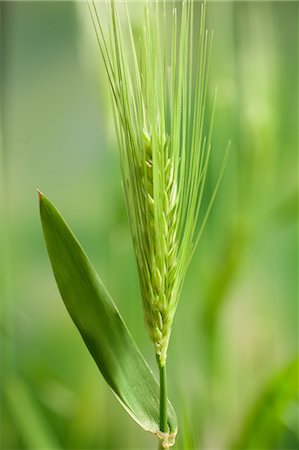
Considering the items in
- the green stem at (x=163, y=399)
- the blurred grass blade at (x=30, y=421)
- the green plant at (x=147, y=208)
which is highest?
the green plant at (x=147, y=208)

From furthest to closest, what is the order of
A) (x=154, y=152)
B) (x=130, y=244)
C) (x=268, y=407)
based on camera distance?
1. (x=130, y=244)
2. (x=268, y=407)
3. (x=154, y=152)

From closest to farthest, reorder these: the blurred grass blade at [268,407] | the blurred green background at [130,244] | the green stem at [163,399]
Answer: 1. the green stem at [163,399]
2. the blurred grass blade at [268,407]
3. the blurred green background at [130,244]

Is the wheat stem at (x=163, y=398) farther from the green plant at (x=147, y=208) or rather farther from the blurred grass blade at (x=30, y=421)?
the blurred grass blade at (x=30, y=421)

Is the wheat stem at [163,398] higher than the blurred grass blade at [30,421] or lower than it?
higher

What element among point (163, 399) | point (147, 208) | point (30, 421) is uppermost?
point (147, 208)

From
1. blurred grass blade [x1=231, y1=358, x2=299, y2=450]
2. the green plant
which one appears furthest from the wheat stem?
blurred grass blade [x1=231, y1=358, x2=299, y2=450]

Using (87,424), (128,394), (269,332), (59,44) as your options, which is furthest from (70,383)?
(128,394)

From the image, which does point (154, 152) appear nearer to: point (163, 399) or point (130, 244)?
point (163, 399)

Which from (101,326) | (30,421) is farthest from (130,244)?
(101,326)

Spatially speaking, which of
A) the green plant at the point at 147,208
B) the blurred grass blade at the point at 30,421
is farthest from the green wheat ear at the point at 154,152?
the blurred grass blade at the point at 30,421

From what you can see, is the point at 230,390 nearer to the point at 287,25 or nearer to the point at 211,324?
the point at 211,324
